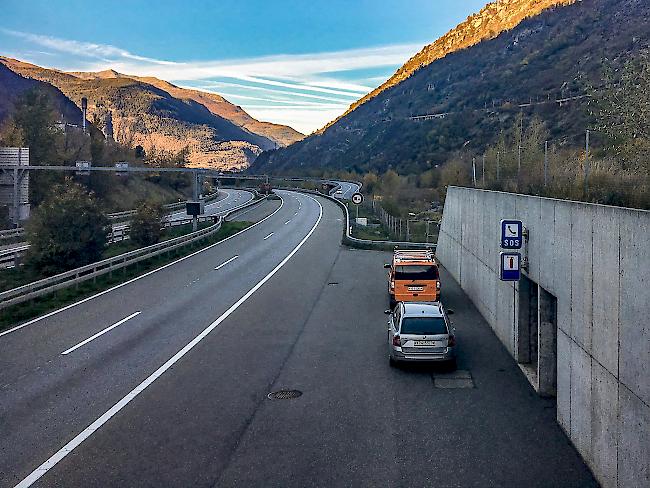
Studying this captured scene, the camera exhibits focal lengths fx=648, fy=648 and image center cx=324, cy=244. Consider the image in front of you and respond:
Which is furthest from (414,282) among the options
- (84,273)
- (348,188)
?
(348,188)

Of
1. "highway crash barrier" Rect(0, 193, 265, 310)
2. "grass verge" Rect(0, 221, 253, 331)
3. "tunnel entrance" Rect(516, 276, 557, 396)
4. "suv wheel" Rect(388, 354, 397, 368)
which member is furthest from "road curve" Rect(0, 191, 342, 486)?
"tunnel entrance" Rect(516, 276, 557, 396)

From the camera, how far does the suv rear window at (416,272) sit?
71.0 feet

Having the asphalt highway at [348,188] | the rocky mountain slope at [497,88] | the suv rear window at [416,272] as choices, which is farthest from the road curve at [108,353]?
the asphalt highway at [348,188]

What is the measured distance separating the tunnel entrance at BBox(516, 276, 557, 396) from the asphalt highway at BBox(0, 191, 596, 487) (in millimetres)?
427

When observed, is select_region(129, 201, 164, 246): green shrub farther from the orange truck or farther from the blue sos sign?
the blue sos sign

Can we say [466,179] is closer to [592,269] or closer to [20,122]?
[592,269]

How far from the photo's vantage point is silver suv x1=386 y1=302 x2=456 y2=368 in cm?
1433

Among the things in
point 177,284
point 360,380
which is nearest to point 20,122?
point 177,284

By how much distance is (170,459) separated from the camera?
9492 mm

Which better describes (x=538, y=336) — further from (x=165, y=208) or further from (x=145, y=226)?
(x=165, y=208)

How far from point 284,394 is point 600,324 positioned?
6206 millimetres

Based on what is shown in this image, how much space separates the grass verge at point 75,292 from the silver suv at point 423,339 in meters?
11.8

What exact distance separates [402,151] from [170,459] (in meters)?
115

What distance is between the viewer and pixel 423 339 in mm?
14352
